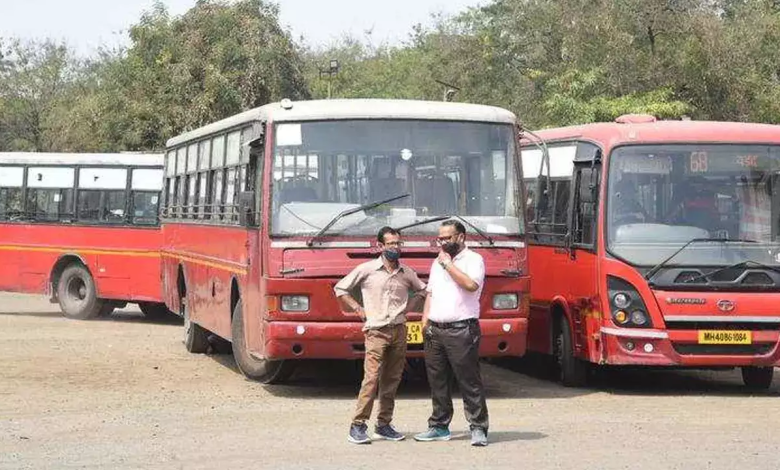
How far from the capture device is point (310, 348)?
1425cm

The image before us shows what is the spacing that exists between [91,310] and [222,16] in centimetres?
1849

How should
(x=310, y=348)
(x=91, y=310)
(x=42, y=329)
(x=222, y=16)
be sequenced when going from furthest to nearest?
(x=222, y=16) < (x=91, y=310) < (x=42, y=329) < (x=310, y=348)

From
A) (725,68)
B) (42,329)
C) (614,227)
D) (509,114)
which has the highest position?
(725,68)

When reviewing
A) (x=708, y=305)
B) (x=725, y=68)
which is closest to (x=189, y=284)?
(x=708, y=305)

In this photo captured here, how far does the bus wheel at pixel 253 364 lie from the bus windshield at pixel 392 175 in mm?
1842

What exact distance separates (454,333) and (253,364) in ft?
17.0

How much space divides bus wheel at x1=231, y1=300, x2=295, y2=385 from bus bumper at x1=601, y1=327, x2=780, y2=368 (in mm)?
3282

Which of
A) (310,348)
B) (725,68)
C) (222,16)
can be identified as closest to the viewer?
(310,348)

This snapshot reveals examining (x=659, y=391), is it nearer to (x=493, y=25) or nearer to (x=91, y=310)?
(x=91, y=310)

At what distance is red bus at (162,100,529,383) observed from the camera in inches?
558

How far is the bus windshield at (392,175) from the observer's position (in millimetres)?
14367

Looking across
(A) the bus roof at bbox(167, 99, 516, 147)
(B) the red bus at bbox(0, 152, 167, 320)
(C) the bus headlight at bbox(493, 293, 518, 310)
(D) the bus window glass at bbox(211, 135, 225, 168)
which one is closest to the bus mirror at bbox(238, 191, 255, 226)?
(A) the bus roof at bbox(167, 99, 516, 147)

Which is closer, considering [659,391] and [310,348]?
[310,348]

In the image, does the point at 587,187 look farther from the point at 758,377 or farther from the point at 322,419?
the point at 322,419
